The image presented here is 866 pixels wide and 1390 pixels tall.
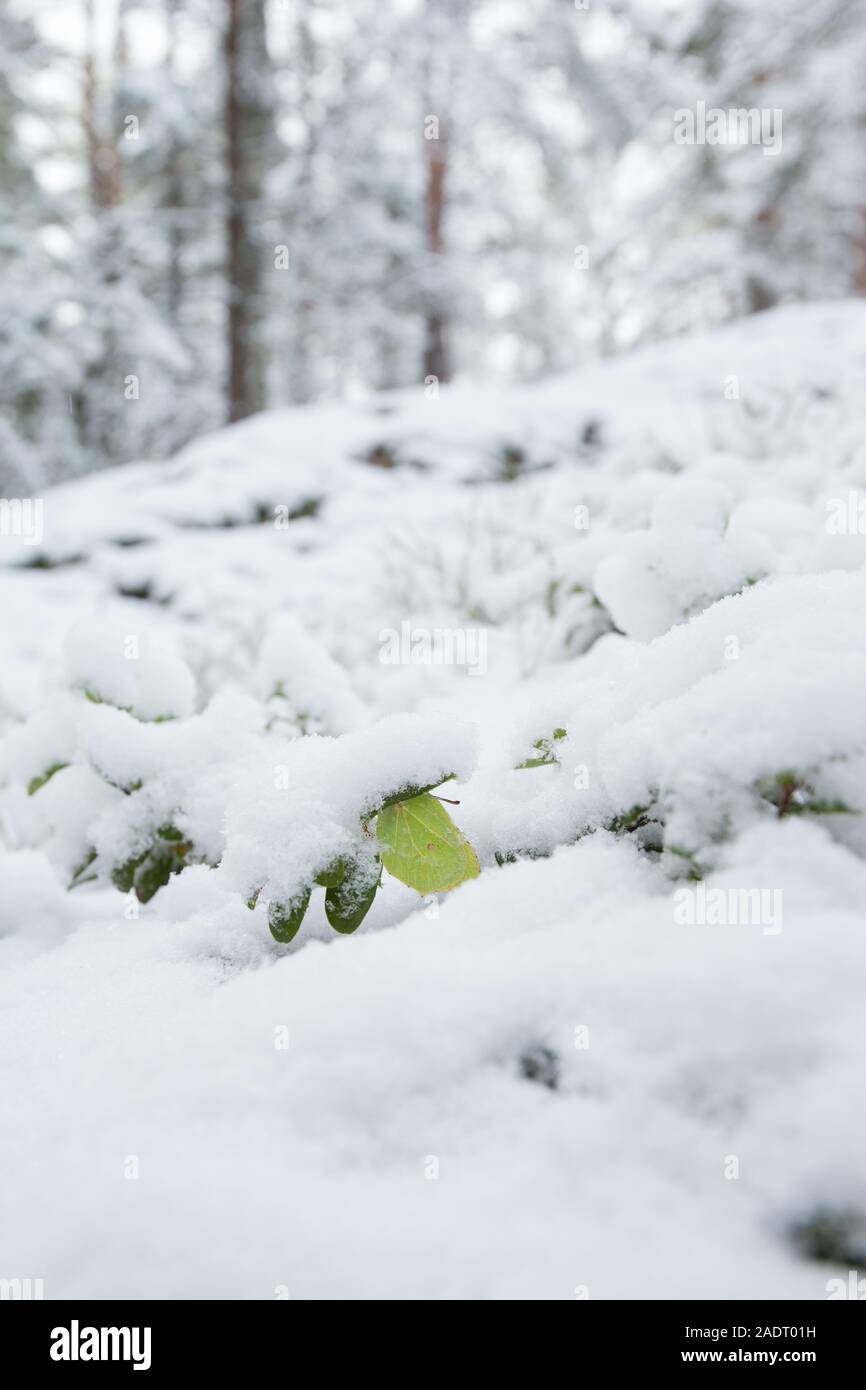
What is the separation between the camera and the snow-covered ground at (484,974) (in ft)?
1.69

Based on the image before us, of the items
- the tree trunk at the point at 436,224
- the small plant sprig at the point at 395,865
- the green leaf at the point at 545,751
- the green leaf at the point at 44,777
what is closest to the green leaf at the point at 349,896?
the small plant sprig at the point at 395,865

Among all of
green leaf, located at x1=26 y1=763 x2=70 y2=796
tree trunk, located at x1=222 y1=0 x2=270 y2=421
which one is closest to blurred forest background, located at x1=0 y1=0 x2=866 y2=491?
tree trunk, located at x1=222 y1=0 x2=270 y2=421

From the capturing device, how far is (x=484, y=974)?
0.67m

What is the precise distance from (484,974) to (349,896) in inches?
7.2

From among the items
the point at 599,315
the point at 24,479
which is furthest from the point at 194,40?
the point at 599,315

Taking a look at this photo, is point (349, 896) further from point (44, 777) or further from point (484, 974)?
point (44, 777)

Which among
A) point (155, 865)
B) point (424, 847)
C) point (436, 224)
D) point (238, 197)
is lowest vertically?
point (155, 865)

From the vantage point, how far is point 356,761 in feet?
2.75

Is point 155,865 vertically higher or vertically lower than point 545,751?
lower

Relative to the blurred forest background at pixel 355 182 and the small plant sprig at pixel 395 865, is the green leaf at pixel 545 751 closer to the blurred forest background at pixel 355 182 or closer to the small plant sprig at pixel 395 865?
the small plant sprig at pixel 395 865

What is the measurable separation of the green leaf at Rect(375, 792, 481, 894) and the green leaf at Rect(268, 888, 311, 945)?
0.09m

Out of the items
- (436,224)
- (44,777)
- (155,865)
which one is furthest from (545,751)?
(436,224)

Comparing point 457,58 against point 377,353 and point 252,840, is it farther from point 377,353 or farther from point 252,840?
point 252,840
